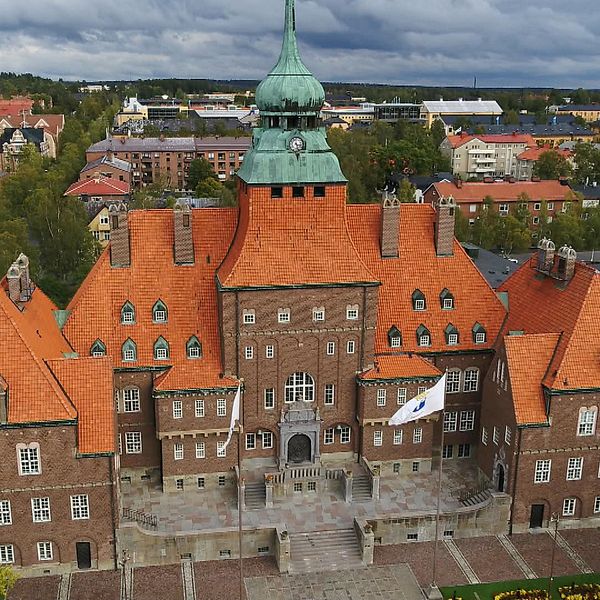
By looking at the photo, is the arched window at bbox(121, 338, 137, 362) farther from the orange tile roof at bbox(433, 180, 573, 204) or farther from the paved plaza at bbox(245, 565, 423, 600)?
the orange tile roof at bbox(433, 180, 573, 204)

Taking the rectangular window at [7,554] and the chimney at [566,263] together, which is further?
the chimney at [566,263]

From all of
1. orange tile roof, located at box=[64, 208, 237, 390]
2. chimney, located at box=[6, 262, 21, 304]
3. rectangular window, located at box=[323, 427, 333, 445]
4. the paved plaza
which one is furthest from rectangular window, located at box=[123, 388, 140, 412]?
the paved plaza

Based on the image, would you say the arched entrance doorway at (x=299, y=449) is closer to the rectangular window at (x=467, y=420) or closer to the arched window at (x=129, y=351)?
the rectangular window at (x=467, y=420)

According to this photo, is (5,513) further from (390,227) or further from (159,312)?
(390,227)

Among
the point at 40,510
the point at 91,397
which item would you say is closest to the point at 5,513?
the point at 40,510

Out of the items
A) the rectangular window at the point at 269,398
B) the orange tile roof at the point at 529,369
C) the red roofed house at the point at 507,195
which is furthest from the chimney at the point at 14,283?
the red roofed house at the point at 507,195
